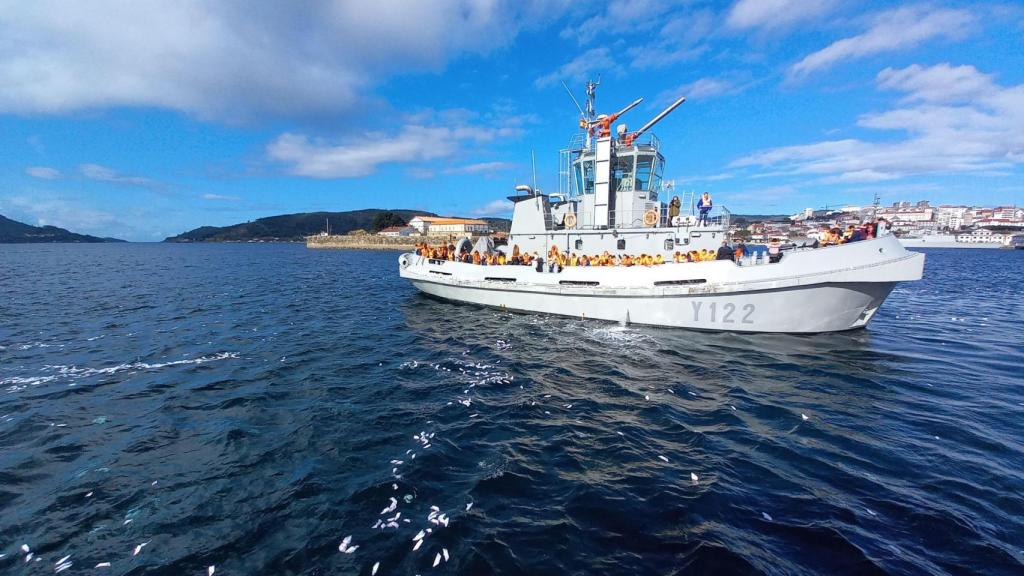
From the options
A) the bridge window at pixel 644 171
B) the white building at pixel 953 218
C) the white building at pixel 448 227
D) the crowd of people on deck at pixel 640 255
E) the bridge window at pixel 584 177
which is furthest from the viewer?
the white building at pixel 953 218

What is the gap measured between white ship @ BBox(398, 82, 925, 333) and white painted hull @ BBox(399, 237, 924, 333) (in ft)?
0.11

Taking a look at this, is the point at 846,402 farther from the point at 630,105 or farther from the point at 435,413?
the point at 630,105

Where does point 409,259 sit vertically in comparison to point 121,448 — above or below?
above

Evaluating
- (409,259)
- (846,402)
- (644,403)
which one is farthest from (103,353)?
(846,402)

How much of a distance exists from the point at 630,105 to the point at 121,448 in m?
20.4

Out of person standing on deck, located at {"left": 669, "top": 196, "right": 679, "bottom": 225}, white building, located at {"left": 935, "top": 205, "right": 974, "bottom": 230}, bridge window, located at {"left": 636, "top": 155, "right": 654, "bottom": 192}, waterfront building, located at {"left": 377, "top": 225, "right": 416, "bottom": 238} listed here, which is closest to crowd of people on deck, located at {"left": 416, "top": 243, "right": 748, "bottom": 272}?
person standing on deck, located at {"left": 669, "top": 196, "right": 679, "bottom": 225}

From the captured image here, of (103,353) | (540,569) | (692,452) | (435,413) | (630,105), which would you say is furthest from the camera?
(630,105)

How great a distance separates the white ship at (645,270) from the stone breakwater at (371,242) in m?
88.0

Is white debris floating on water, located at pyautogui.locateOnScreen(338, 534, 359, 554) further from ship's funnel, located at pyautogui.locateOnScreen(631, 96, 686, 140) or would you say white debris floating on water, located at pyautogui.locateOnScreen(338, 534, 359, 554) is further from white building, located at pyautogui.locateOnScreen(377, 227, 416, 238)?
white building, located at pyautogui.locateOnScreen(377, 227, 416, 238)

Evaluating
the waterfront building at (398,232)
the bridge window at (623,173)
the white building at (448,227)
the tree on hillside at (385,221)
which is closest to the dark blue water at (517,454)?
the bridge window at (623,173)

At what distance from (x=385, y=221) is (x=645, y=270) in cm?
13691

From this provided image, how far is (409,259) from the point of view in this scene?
23.1 meters

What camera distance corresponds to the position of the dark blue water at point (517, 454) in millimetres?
4367

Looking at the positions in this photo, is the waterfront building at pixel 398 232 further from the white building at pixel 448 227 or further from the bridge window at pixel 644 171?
the bridge window at pixel 644 171
